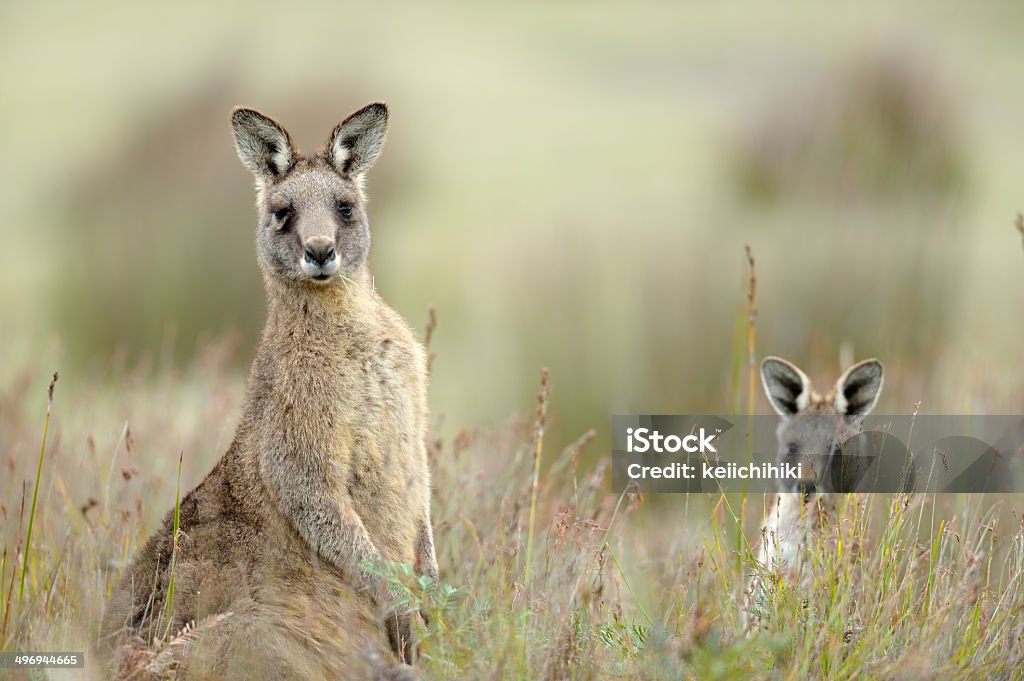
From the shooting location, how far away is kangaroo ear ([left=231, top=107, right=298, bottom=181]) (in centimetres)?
453

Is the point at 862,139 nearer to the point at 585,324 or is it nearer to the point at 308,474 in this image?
the point at 585,324

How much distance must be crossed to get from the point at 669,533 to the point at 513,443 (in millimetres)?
1373

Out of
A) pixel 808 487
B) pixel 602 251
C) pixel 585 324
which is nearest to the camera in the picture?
pixel 808 487

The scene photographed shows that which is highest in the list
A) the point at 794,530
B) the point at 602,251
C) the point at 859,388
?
the point at 602,251

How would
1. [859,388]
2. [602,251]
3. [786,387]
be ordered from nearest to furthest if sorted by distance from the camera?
[859,388]
[786,387]
[602,251]

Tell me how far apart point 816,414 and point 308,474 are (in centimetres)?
253

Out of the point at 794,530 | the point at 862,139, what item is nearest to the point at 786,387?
the point at 794,530

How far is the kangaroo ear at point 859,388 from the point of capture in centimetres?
532

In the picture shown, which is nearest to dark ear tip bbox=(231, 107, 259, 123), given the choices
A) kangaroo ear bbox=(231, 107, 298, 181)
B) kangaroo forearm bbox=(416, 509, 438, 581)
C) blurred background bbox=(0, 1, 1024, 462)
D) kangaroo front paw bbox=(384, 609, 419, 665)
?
kangaroo ear bbox=(231, 107, 298, 181)

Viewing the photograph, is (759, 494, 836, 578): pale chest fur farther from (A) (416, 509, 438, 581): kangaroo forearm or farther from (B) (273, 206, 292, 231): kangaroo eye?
(B) (273, 206, 292, 231): kangaroo eye

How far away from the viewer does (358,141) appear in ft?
15.4

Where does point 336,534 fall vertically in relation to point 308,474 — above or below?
below

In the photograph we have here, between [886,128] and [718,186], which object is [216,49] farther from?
[886,128]

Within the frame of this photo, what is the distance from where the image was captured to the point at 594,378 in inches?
381
